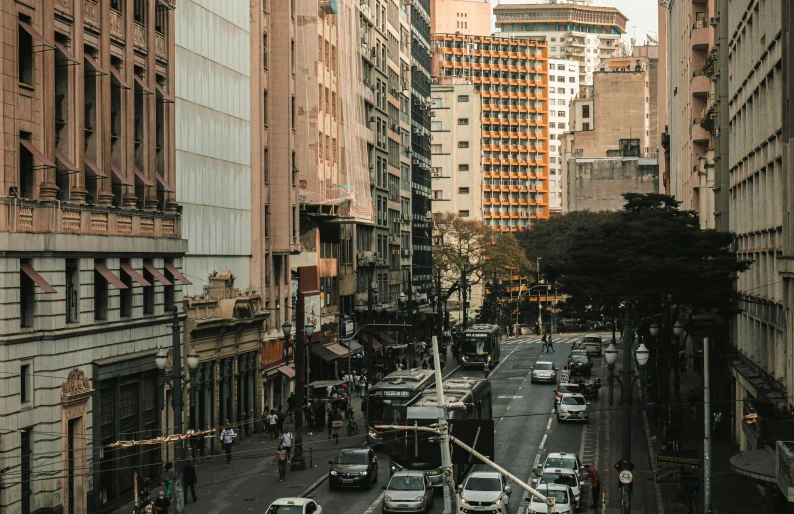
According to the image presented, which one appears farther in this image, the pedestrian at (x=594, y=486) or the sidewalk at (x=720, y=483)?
the pedestrian at (x=594, y=486)

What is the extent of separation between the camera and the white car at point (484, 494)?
1777 inches

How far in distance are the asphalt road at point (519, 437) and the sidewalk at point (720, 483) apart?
10.5 feet

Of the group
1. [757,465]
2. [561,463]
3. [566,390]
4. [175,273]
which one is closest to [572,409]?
[566,390]

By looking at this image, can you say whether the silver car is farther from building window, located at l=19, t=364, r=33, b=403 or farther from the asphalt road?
building window, located at l=19, t=364, r=33, b=403

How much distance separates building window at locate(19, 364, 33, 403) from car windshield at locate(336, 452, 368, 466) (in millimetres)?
14822

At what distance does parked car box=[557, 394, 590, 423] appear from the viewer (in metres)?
71.8

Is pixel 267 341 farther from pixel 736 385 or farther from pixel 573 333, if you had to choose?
pixel 573 333

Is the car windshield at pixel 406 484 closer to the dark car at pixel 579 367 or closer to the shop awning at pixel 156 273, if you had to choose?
the shop awning at pixel 156 273

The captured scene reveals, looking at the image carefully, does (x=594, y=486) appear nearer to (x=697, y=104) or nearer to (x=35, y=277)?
(x=35, y=277)

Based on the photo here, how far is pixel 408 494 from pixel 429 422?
8.49m

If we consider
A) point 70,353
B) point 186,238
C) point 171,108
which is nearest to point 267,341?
point 186,238

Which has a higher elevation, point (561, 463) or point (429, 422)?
point (429, 422)

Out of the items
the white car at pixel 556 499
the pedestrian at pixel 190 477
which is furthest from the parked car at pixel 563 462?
the pedestrian at pixel 190 477

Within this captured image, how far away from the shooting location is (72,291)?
45.2 meters
